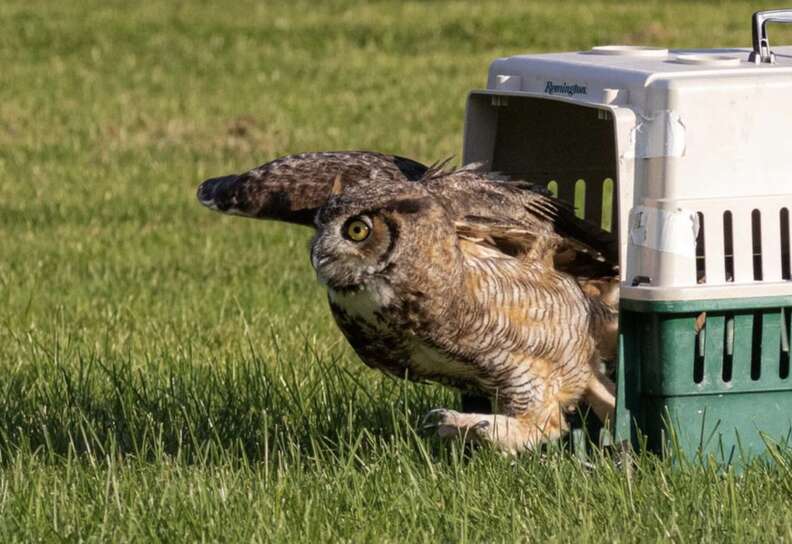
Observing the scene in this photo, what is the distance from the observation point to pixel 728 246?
4320 millimetres

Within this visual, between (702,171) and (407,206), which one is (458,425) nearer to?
(407,206)

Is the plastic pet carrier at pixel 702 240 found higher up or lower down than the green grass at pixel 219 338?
higher up

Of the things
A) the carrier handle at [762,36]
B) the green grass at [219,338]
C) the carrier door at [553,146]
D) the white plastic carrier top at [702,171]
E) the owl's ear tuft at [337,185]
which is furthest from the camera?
the carrier door at [553,146]

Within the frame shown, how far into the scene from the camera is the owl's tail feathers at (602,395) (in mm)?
4543

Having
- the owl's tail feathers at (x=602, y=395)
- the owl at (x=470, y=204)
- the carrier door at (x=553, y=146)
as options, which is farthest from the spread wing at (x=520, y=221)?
the carrier door at (x=553, y=146)

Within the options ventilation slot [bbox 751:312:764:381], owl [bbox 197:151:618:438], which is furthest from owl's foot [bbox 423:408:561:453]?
ventilation slot [bbox 751:312:764:381]

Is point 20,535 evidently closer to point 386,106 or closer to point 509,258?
point 509,258

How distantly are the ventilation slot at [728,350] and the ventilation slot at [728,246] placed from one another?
0.11 m

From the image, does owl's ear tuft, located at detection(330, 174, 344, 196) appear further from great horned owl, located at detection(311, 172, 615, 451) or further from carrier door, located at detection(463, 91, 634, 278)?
carrier door, located at detection(463, 91, 634, 278)

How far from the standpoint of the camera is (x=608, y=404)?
4.55 metres

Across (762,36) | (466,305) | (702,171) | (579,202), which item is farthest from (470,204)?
(579,202)

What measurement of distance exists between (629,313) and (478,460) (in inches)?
22.0

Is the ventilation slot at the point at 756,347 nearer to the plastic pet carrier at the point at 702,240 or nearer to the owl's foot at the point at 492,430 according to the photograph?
the plastic pet carrier at the point at 702,240

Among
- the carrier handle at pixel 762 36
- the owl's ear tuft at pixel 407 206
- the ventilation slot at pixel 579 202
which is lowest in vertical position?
the ventilation slot at pixel 579 202
